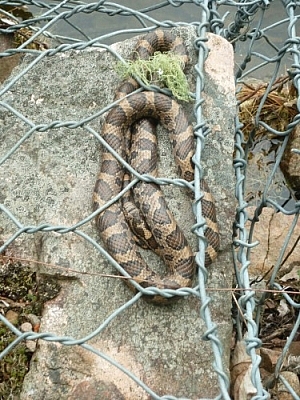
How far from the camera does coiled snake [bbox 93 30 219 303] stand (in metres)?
3.00

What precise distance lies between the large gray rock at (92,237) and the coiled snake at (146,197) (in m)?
0.08

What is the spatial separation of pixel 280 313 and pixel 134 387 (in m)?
1.35

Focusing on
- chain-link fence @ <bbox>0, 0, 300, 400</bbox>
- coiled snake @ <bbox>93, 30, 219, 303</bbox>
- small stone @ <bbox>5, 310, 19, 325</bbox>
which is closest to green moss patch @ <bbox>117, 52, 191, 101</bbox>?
coiled snake @ <bbox>93, 30, 219, 303</bbox>

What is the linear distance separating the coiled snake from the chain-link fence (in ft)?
0.64

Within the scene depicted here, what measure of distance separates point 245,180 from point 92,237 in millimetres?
1377

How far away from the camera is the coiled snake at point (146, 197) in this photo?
3002mm

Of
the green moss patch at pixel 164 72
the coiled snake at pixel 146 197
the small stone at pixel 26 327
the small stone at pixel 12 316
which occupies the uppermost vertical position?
the green moss patch at pixel 164 72

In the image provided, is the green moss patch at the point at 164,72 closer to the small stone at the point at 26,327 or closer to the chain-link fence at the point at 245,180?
the chain-link fence at the point at 245,180

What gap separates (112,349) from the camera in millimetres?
2875

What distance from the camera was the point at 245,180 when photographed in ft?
13.6

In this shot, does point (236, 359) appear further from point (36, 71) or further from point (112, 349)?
point (36, 71)

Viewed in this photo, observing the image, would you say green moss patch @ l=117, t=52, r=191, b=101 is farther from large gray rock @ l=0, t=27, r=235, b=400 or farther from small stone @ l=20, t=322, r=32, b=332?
small stone @ l=20, t=322, r=32, b=332

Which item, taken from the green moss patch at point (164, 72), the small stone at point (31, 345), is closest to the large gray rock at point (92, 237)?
the small stone at point (31, 345)

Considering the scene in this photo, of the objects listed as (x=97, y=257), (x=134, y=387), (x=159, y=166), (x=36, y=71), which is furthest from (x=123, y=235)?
(x=36, y=71)
